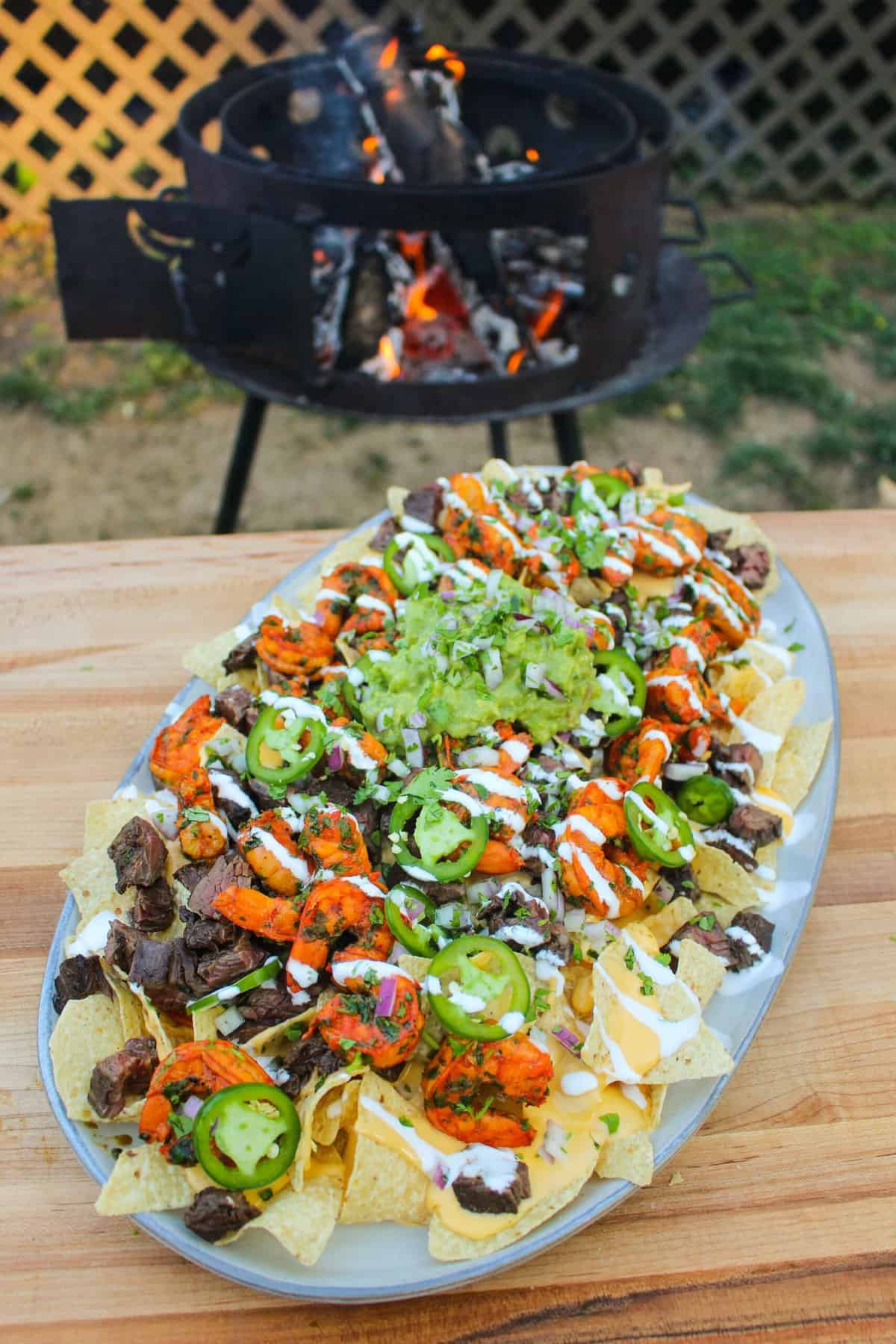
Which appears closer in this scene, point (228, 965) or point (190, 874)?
point (228, 965)

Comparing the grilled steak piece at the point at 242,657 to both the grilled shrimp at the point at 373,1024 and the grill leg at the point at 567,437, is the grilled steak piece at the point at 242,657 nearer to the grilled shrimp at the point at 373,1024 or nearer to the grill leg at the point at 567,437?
the grilled shrimp at the point at 373,1024

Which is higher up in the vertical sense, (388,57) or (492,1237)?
(388,57)

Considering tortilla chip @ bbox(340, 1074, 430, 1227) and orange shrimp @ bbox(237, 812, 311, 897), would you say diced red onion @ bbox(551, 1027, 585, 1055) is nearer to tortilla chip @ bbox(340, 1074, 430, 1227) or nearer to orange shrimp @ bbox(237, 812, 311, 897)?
tortilla chip @ bbox(340, 1074, 430, 1227)

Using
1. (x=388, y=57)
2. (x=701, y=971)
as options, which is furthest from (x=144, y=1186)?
(x=388, y=57)

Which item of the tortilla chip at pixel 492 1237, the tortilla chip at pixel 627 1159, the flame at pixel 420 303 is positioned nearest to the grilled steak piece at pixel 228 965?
the tortilla chip at pixel 492 1237

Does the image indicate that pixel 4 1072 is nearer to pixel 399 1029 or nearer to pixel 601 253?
pixel 399 1029

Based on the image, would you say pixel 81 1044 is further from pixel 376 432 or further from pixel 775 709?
pixel 376 432

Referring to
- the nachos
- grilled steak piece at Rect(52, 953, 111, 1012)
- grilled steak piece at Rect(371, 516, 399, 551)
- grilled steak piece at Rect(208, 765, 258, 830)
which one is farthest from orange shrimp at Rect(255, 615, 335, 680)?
grilled steak piece at Rect(52, 953, 111, 1012)
